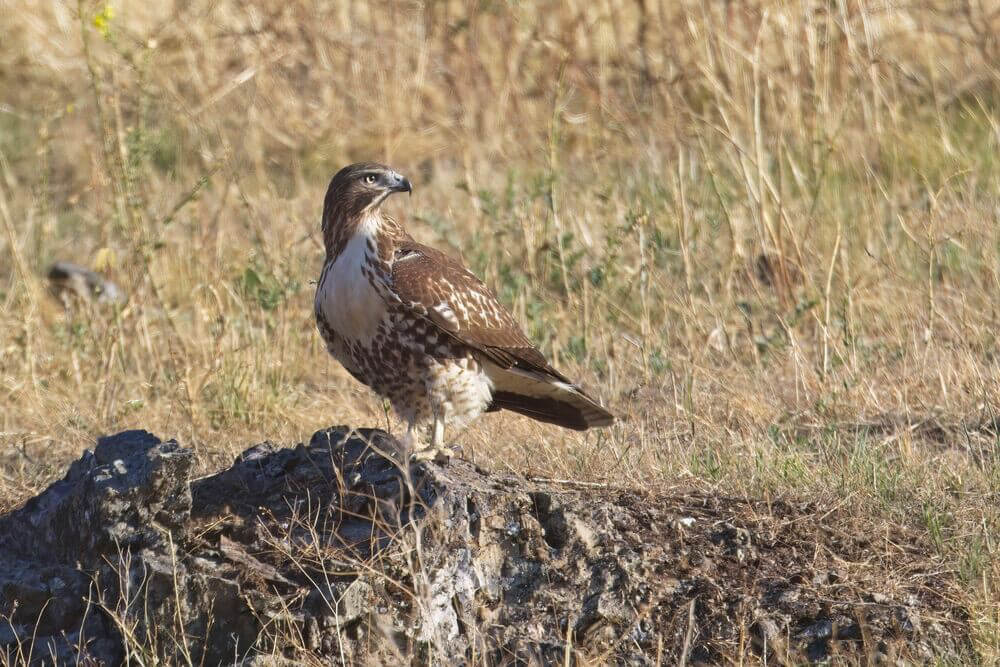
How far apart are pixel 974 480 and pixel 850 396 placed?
107 cm

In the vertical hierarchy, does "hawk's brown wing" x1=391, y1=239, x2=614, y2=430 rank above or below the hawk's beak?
below

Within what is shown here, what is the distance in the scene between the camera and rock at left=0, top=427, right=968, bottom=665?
382 centimetres

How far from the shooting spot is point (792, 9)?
856cm

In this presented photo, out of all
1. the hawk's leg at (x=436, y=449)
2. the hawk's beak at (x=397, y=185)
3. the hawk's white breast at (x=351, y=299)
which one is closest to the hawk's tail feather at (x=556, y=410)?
the hawk's leg at (x=436, y=449)

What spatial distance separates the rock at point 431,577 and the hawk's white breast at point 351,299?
1.90 feet

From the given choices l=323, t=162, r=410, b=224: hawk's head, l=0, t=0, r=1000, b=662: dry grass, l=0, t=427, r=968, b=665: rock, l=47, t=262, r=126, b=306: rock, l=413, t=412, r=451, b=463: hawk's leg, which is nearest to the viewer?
l=0, t=427, r=968, b=665: rock

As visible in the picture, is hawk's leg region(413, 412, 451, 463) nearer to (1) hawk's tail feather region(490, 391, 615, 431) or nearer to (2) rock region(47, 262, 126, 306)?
(1) hawk's tail feather region(490, 391, 615, 431)

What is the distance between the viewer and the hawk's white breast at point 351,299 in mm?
4703

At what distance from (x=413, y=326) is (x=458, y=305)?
0.18m

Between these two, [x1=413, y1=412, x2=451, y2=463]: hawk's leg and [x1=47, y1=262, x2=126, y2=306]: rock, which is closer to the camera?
[x1=413, y1=412, x2=451, y2=463]: hawk's leg

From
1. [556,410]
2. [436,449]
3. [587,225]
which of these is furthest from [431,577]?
[587,225]

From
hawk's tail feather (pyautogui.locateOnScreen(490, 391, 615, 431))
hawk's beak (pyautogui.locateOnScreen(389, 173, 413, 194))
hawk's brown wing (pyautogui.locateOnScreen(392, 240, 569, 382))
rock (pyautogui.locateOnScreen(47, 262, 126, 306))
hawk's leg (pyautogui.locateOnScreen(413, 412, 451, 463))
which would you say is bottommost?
rock (pyautogui.locateOnScreen(47, 262, 126, 306))

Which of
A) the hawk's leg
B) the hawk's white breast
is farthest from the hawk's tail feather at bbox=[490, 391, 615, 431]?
the hawk's white breast

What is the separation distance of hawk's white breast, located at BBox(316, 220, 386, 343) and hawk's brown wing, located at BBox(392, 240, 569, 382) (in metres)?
0.10
